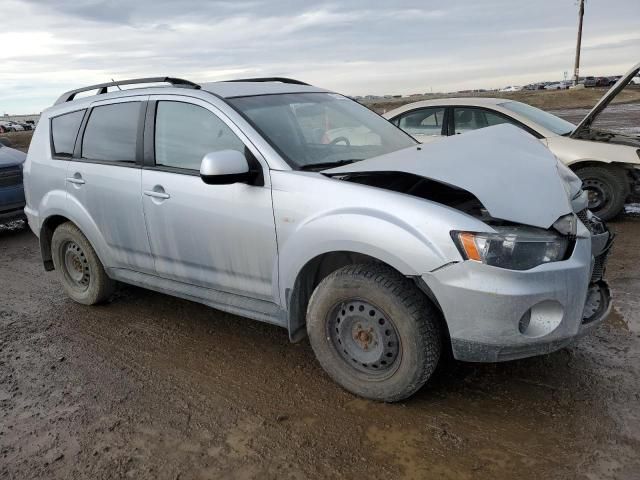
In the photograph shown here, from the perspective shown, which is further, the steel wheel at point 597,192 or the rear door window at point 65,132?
the steel wheel at point 597,192

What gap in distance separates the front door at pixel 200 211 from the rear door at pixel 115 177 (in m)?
0.13

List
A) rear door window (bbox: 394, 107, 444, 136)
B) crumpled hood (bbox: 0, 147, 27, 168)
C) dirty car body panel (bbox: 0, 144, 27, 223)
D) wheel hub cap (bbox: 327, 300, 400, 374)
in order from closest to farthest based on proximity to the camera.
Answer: wheel hub cap (bbox: 327, 300, 400, 374) < rear door window (bbox: 394, 107, 444, 136) < dirty car body panel (bbox: 0, 144, 27, 223) < crumpled hood (bbox: 0, 147, 27, 168)

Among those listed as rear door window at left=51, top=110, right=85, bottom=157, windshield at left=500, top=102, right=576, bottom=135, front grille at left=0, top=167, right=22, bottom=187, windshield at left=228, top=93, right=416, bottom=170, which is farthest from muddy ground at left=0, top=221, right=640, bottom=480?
front grille at left=0, top=167, right=22, bottom=187

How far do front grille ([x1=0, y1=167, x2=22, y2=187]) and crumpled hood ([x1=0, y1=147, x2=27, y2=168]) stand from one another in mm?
73

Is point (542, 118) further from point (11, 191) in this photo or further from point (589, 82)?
point (589, 82)

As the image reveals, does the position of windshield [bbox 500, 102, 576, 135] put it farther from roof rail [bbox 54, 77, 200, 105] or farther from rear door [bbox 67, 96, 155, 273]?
rear door [bbox 67, 96, 155, 273]

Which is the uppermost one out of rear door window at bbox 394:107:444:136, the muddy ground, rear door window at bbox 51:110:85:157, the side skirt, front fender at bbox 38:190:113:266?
rear door window at bbox 51:110:85:157

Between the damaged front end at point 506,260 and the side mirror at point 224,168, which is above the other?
the side mirror at point 224,168

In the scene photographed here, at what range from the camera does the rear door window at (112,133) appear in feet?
14.0

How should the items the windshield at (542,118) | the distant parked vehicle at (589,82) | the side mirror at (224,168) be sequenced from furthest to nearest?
the distant parked vehicle at (589,82)
the windshield at (542,118)
the side mirror at (224,168)

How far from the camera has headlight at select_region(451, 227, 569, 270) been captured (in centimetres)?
273

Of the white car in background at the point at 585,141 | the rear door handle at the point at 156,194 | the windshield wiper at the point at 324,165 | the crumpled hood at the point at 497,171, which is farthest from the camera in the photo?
the white car in background at the point at 585,141

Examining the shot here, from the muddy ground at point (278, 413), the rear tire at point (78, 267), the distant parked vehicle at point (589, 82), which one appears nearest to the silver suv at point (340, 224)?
the rear tire at point (78, 267)

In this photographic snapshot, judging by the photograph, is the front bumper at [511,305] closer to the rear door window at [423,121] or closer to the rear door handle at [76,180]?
the rear door handle at [76,180]
